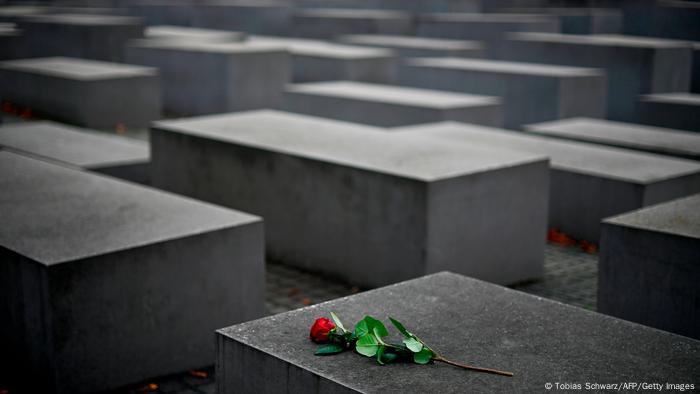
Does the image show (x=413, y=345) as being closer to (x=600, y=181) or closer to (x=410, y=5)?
(x=600, y=181)

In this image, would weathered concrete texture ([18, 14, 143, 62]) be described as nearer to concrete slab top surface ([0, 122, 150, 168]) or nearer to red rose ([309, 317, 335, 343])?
concrete slab top surface ([0, 122, 150, 168])

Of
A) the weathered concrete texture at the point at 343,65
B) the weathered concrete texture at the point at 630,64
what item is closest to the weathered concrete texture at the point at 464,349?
the weathered concrete texture at the point at 630,64

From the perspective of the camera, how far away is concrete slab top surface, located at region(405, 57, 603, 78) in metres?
14.6

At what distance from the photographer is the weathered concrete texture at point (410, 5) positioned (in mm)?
24094

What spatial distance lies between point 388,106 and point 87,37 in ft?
28.0

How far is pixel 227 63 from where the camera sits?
14.8 m

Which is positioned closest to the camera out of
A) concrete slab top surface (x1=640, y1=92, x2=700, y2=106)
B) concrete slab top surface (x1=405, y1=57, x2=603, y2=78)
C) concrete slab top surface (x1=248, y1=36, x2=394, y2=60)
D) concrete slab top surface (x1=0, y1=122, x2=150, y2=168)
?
concrete slab top surface (x1=0, y1=122, x2=150, y2=168)

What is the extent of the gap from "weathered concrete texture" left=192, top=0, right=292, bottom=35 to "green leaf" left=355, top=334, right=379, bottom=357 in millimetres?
20308

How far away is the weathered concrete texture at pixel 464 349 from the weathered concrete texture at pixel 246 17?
19.7 meters

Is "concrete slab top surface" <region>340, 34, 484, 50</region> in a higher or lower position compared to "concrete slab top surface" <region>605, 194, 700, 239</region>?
higher

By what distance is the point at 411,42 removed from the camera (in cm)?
1944

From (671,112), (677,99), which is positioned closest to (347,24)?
(677,99)

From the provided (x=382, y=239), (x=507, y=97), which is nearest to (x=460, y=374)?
(x=382, y=239)

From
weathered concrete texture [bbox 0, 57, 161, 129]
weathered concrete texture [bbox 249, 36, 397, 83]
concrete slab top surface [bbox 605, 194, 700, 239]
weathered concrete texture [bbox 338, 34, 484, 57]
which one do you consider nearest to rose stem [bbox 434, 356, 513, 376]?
concrete slab top surface [bbox 605, 194, 700, 239]
